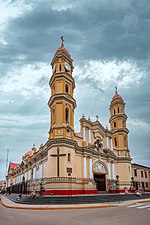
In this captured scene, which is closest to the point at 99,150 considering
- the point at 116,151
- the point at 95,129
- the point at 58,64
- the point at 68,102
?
the point at 95,129

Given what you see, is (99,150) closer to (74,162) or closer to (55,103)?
(74,162)

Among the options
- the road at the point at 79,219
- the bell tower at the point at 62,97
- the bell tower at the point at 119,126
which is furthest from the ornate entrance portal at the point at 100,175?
the road at the point at 79,219

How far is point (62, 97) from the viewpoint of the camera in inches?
1206

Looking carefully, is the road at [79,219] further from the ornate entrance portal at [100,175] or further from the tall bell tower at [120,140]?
the tall bell tower at [120,140]

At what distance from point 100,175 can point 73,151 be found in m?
9.67

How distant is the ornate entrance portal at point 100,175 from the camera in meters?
34.7

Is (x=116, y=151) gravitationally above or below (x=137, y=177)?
above

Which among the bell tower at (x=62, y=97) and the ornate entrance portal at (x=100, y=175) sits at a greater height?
the bell tower at (x=62, y=97)

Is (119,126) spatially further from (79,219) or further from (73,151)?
(79,219)

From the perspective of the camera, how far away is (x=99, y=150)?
119 feet

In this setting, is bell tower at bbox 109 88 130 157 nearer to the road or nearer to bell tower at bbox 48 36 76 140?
bell tower at bbox 48 36 76 140

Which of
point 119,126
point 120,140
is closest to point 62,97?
point 119,126

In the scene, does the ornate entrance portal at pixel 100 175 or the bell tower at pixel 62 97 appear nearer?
the bell tower at pixel 62 97

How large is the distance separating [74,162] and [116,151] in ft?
47.3
